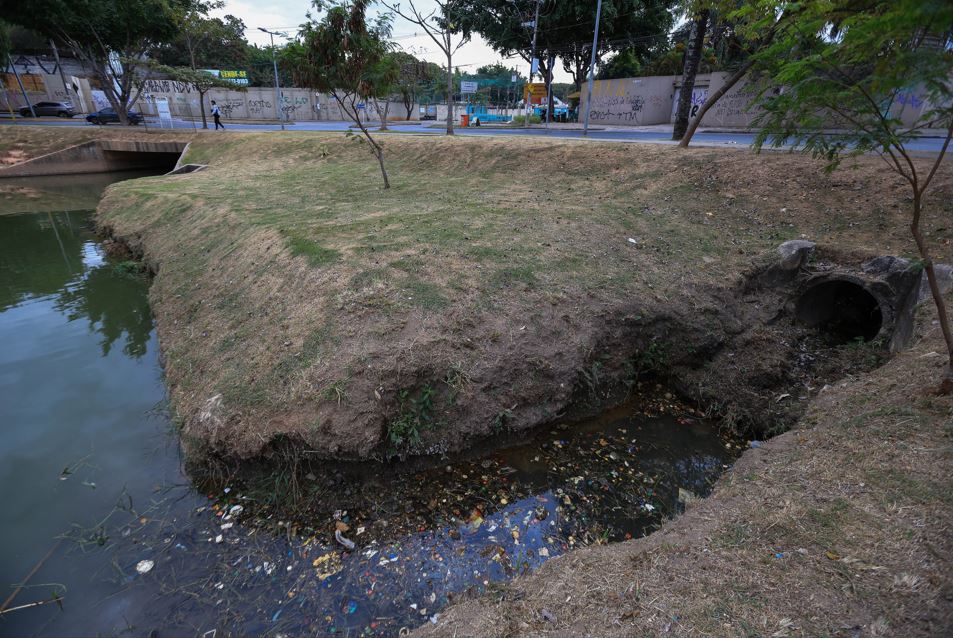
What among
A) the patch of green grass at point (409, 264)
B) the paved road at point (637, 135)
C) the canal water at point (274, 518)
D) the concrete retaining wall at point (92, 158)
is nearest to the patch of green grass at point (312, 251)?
the patch of green grass at point (409, 264)

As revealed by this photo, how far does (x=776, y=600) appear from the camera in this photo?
2756mm

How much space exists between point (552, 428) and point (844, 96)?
412 cm

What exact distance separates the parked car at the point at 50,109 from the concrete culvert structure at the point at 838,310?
4843cm

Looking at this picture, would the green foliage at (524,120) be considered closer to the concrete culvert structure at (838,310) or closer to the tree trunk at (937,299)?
the concrete culvert structure at (838,310)

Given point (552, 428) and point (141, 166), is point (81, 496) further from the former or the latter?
point (141, 166)

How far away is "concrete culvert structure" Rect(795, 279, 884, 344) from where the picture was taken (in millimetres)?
7258

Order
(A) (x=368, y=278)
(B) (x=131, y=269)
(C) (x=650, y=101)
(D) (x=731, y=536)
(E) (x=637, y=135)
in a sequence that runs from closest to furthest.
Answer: (D) (x=731, y=536)
(A) (x=368, y=278)
(B) (x=131, y=269)
(E) (x=637, y=135)
(C) (x=650, y=101)

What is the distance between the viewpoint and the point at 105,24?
24281 millimetres

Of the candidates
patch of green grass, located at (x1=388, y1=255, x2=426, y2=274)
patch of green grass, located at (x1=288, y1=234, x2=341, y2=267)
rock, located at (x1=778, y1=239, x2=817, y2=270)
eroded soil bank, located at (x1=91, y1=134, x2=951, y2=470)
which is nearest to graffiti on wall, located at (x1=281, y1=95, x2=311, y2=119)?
eroded soil bank, located at (x1=91, y1=134, x2=951, y2=470)

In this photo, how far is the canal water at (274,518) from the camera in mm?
3707

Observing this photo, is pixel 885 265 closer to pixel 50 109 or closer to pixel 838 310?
pixel 838 310

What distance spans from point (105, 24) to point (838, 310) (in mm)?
33166

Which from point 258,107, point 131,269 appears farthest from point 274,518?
point 258,107

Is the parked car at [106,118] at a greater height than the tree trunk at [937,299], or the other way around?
the parked car at [106,118]
